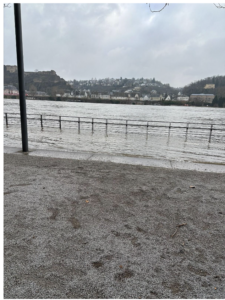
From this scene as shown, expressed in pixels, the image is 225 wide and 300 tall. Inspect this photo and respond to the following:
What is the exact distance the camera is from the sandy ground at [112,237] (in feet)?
6.06

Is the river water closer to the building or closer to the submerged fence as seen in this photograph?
the submerged fence

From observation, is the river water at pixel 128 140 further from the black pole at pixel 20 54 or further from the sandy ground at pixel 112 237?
the sandy ground at pixel 112 237

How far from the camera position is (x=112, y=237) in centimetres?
251

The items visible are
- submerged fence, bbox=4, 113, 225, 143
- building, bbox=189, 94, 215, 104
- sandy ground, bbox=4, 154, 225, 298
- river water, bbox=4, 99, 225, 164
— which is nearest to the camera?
sandy ground, bbox=4, 154, 225, 298

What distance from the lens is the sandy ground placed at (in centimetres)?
185

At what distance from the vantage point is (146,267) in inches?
81.1

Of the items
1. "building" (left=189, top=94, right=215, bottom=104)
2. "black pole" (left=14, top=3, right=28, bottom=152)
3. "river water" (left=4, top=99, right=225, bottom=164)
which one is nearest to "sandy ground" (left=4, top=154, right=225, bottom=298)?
"black pole" (left=14, top=3, right=28, bottom=152)

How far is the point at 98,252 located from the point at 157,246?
0.61 m

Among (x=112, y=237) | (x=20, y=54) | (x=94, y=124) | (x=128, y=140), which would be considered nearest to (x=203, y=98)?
(x=94, y=124)

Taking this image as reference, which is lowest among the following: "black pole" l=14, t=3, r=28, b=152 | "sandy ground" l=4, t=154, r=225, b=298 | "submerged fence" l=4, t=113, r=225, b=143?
"submerged fence" l=4, t=113, r=225, b=143

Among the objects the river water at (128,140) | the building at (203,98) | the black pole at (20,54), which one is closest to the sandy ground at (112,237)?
the black pole at (20,54)

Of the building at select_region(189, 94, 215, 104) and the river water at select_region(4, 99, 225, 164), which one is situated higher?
the building at select_region(189, 94, 215, 104)

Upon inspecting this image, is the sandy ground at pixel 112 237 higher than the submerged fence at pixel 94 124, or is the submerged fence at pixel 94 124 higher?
the sandy ground at pixel 112 237

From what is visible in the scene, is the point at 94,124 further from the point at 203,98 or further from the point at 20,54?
the point at 203,98
